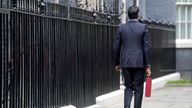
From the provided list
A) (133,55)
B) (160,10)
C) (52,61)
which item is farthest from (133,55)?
(160,10)

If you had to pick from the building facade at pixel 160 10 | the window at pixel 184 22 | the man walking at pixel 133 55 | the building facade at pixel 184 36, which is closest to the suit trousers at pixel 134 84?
the man walking at pixel 133 55

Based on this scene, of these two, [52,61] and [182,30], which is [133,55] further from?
[182,30]

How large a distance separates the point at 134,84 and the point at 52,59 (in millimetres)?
1433

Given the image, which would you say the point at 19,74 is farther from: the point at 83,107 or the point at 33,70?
the point at 83,107

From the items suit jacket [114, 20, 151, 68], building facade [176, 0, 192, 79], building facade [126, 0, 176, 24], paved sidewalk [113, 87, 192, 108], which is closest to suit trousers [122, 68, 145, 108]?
suit jacket [114, 20, 151, 68]

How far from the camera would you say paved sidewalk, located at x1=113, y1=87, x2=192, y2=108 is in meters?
12.8

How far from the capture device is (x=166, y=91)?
16.9 metres

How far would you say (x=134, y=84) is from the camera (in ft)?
29.7

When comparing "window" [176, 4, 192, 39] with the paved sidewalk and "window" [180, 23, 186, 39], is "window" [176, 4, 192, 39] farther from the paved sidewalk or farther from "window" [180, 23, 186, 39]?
the paved sidewalk

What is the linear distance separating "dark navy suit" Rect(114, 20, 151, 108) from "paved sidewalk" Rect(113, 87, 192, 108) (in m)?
3.28

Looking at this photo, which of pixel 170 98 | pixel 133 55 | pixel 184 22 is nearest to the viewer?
pixel 133 55

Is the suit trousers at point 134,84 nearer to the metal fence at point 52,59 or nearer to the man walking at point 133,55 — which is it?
the man walking at point 133,55

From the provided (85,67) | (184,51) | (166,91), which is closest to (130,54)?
(85,67)

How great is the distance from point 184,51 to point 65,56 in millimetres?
13293
